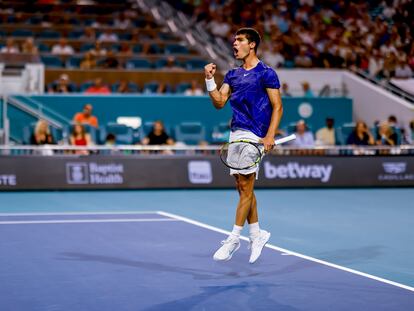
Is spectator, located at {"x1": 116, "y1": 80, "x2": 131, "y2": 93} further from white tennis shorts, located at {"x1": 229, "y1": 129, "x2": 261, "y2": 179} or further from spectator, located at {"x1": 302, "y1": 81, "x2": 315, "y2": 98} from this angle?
white tennis shorts, located at {"x1": 229, "y1": 129, "x2": 261, "y2": 179}

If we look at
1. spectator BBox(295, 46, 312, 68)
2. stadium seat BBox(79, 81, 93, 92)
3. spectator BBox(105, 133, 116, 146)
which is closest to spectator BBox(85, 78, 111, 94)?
stadium seat BBox(79, 81, 93, 92)

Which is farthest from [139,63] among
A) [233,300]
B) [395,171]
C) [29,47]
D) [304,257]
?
[233,300]

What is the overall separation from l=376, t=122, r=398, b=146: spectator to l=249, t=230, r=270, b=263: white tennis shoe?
433 inches

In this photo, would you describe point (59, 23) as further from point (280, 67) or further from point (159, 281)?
point (159, 281)

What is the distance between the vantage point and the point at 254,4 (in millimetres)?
26766

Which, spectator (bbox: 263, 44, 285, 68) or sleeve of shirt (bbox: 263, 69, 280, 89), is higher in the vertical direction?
spectator (bbox: 263, 44, 285, 68)

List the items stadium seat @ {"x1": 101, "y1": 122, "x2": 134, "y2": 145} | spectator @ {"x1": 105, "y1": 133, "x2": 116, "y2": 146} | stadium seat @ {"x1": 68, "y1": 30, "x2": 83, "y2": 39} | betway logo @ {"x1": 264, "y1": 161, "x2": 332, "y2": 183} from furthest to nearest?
1. stadium seat @ {"x1": 68, "y1": 30, "x2": 83, "y2": 39}
2. stadium seat @ {"x1": 101, "y1": 122, "x2": 134, "y2": 145}
3. spectator @ {"x1": 105, "y1": 133, "x2": 116, "y2": 146}
4. betway logo @ {"x1": 264, "y1": 161, "x2": 332, "y2": 183}

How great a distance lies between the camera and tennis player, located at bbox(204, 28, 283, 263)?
801 cm

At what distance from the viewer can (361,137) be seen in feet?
60.2

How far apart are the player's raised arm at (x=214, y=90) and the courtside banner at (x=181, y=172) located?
29.1 ft

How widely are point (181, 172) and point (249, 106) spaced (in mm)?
9143

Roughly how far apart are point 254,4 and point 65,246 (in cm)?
1875

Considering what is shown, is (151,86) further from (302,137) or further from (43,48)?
(302,137)

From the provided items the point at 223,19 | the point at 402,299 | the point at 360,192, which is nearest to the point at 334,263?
the point at 402,299
